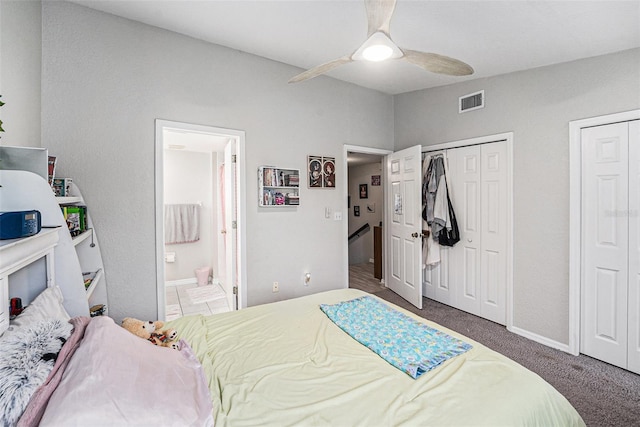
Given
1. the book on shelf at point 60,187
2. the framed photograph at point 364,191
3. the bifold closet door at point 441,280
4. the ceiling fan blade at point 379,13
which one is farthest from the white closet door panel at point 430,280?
the book on shelf at point 60,187

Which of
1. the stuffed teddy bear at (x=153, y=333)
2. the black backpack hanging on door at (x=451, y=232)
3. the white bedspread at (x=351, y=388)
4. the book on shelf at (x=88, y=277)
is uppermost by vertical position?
the black backpack hanging on door at (x=451, y=232)

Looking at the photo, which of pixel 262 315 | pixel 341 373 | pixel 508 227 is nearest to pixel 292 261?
pixel 262 315

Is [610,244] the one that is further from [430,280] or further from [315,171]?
[315,171]

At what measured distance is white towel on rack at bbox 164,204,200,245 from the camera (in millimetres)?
4504

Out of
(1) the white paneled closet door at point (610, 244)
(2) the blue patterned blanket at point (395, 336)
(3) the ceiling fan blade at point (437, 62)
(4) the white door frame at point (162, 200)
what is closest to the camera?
(2) the blue patterned blanket at point (395, 336)

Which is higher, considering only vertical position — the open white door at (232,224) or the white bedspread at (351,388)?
the open white door at (232,224)

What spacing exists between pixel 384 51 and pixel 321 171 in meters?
1.78

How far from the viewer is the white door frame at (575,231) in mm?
2424

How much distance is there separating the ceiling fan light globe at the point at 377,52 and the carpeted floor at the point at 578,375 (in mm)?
2497

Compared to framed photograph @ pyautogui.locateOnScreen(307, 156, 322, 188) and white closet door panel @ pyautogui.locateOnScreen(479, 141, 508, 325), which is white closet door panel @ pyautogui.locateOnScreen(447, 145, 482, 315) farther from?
framed photograph @ pyautogui.locateOnScreen(307, 156, 322, 188)

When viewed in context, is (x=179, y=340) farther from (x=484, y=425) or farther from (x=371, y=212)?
(x=371, y=212)

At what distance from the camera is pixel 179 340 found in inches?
57.9

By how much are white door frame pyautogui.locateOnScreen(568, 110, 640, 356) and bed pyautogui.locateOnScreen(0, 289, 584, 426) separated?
5.65 feet

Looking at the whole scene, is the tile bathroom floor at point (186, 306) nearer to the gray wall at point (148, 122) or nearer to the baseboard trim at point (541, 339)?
the gray wall at point (148, 122)
